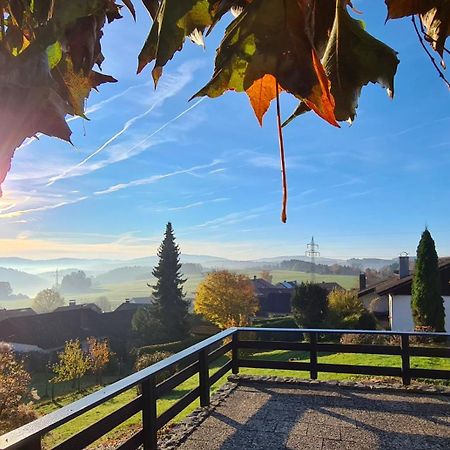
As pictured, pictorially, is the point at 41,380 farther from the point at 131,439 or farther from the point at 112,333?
the point at 131,439

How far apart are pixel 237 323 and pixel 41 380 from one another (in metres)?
13.5

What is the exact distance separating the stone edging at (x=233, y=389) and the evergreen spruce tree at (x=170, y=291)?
26403 mm

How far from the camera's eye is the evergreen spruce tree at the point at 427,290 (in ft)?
50.7

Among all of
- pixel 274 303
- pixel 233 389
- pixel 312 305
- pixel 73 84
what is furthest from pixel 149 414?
pixel 274 303

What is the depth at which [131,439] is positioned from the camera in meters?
3.21

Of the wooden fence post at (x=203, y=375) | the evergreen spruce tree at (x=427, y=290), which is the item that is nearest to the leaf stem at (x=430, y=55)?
the wooden fence post at (x=203, y=375)

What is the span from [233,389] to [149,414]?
219 cm

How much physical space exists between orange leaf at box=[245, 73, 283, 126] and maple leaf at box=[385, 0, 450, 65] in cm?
13

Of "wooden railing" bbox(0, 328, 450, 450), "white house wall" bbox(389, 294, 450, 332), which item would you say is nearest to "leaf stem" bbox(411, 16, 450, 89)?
"wooden railing" bbox(0, 328, 450, 450)

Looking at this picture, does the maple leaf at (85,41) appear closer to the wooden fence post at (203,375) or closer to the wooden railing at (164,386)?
the wooden railing at (164,386)

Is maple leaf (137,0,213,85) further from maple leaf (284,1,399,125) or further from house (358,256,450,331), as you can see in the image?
house (358,256,450,331)

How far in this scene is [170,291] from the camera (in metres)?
33.6

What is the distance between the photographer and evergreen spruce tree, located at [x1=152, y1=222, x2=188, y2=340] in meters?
32.0

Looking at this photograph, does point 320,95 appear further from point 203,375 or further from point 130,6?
point 203,375
